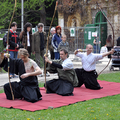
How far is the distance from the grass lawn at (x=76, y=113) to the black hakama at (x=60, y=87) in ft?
3.16

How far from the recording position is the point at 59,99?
678cm

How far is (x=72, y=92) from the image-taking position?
24.9ft

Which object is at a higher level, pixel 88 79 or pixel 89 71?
pixel 89 71

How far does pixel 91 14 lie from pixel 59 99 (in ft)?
53.2

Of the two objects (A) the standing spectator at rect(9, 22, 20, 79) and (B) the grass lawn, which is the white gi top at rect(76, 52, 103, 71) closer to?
(B) the grass lawn

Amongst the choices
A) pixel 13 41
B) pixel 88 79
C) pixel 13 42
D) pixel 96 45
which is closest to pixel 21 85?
pixel 88 79

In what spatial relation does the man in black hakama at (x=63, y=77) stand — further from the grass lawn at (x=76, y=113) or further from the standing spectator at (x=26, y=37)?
the standing spectator at (x=26, y=37)

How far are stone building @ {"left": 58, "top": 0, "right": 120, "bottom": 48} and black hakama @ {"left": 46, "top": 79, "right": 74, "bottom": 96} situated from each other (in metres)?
12.0

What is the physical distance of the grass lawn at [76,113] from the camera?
5.18 m

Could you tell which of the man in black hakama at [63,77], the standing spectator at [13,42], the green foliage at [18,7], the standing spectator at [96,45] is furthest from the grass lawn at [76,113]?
the green foliage at [18,7]

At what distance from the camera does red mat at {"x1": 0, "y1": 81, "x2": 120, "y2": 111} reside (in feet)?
19.8

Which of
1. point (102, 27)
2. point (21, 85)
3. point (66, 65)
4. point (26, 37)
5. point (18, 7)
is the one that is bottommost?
point (21, 85)

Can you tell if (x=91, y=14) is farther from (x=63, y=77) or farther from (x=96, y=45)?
(x=63, y=77)

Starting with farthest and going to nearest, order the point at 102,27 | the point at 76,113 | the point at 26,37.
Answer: the point at 102,27 < the point at 26,37 < the point at 76,113
